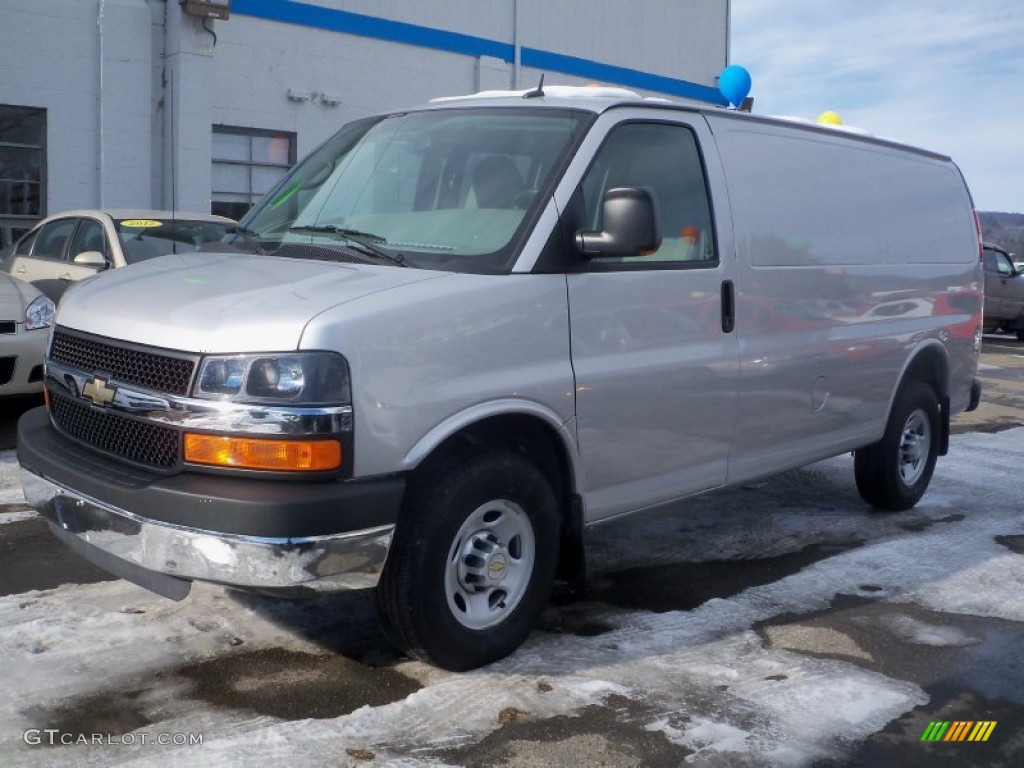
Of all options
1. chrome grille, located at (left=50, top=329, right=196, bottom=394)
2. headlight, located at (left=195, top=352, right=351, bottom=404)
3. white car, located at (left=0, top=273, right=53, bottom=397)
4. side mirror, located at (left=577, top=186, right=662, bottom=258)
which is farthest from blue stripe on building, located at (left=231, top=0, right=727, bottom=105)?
headlight, located at (left=195, top=352, right=351, bottom=404)

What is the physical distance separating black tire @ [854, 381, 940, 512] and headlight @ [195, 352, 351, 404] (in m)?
3.98

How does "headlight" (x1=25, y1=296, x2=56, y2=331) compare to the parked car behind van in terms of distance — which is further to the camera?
the parked car behind van

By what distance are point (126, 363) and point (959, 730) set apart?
3040 mm

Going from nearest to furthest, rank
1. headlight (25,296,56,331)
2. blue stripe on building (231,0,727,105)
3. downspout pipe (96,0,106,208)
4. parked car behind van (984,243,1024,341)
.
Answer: headlight (25,296,56,331) < downspout pipe (96,0,106,208) < blue stripe on building (231,0,727,105) < parked car behind van (984,243,1024,341)

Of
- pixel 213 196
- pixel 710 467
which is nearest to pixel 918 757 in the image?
pixel 710 467

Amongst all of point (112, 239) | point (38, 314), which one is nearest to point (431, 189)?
point (38, 314)

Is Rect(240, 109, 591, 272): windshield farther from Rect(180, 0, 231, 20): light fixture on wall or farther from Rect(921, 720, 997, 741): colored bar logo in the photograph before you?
Rect(180, 0, 231, 20): light fixture on wall

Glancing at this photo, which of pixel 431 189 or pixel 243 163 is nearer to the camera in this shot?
pixel 431 189

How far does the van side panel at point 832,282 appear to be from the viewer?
17.2 ft

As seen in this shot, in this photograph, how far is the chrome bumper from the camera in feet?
11.5

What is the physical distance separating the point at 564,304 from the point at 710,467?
48.5 inches

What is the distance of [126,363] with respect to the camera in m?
3.88

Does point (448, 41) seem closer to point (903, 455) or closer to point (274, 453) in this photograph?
point (903, 455)

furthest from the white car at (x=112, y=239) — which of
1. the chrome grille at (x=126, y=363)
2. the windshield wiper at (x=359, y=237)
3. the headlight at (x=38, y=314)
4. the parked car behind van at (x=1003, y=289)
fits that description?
the parked car behind van at (x=1003, y=289)
